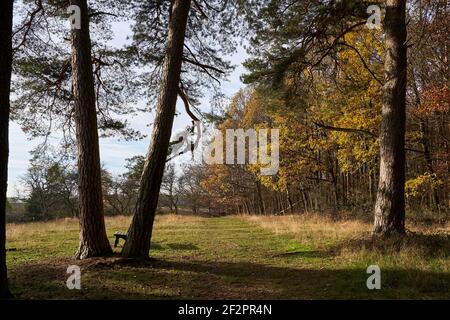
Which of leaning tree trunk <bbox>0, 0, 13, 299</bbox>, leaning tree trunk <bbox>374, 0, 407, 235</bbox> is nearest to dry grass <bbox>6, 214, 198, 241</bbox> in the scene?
leaning tree trunk <bbox>0, 0, 13, 299</bbox>

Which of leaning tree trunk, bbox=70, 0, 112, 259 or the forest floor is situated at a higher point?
leaning tree trunk, bbox=70, 0, 112, 259

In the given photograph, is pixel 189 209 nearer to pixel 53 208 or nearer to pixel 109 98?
pixel 53 208

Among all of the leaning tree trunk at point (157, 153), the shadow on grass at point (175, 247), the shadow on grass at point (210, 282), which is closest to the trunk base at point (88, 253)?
the shadow on grass at point (210, 282)

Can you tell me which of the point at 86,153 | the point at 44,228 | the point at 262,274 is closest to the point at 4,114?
the point at 86,153

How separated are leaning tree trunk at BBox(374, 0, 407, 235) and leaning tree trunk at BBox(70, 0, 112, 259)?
255 inches

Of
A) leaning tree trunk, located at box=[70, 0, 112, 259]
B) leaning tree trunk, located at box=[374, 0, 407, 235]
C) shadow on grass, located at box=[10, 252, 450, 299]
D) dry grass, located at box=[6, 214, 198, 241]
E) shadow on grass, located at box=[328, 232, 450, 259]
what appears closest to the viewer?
shadow on grass, located at box=[10, 252, 450, 299]

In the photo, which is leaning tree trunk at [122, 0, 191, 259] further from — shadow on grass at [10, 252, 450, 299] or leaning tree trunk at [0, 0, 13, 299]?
leaning tree trunk at [0, 0, 13, 299]

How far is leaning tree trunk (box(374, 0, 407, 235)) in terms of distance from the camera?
29.8ft

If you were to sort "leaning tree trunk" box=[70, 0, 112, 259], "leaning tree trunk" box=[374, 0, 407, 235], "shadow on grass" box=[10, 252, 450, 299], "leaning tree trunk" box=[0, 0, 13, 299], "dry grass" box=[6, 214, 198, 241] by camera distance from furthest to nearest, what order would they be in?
"dry grass" box=[6, 214, 198, 241] < "leaning tree trunk" box=[374, 0, 407, 235] < "leaning tree trunk" box=[70, 0, 112, 259] < "shadow on grass" box=[10, 252, 450, 299] < "leaning tree trunk" box=[0, 0, 13, 299]

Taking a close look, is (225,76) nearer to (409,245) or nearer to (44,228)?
(409,245)

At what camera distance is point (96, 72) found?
35.6 feet

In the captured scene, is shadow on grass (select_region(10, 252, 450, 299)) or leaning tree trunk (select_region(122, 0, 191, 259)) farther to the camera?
leaning tree trunk (select_region(122, 0, 191, 259))

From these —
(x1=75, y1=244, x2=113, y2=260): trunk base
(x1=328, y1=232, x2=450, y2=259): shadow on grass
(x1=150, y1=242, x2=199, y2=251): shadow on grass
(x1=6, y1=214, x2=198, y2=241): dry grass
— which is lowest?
(x1=6, y1=214, x2=198, y2=241): dry grass
